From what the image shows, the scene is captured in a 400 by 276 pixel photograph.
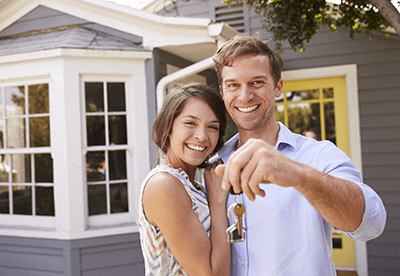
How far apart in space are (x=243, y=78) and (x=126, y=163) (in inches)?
113

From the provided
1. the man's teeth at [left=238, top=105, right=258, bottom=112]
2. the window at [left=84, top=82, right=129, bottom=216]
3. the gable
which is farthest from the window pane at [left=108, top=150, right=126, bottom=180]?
the man's teeth at [left=238, top=105, right=258, bottom=112]

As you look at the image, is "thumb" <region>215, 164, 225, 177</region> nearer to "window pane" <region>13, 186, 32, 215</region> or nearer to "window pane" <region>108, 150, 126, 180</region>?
"window pane" <region>108, 150, 126, 180</region>

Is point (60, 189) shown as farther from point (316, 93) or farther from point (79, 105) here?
point (316, 93)

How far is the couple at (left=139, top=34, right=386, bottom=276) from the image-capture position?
113 cm

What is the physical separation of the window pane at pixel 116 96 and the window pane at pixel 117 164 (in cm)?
51

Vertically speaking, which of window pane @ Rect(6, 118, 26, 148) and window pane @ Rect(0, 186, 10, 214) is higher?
window pane @ Rect(6, 118, 26, 148)

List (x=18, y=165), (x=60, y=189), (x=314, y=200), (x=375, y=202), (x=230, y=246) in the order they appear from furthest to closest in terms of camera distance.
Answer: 1. (x=18, y=165)
2. (x=60, y=189)
3. (x=230, y=246)
4. (x=375, y=202)
5. (x=314, y=200)

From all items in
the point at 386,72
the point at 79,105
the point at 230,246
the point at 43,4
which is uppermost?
the point at 43,4

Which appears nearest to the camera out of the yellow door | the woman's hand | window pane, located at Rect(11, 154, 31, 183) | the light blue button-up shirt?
the light blue button-up shirt

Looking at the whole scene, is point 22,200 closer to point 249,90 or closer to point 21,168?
point 21,168

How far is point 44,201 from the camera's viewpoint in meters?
4.12

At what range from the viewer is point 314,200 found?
100cm

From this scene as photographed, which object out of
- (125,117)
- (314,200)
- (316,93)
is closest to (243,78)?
(314,200)

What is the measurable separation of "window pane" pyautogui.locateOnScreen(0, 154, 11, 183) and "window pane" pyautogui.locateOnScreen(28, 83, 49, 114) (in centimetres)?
68
